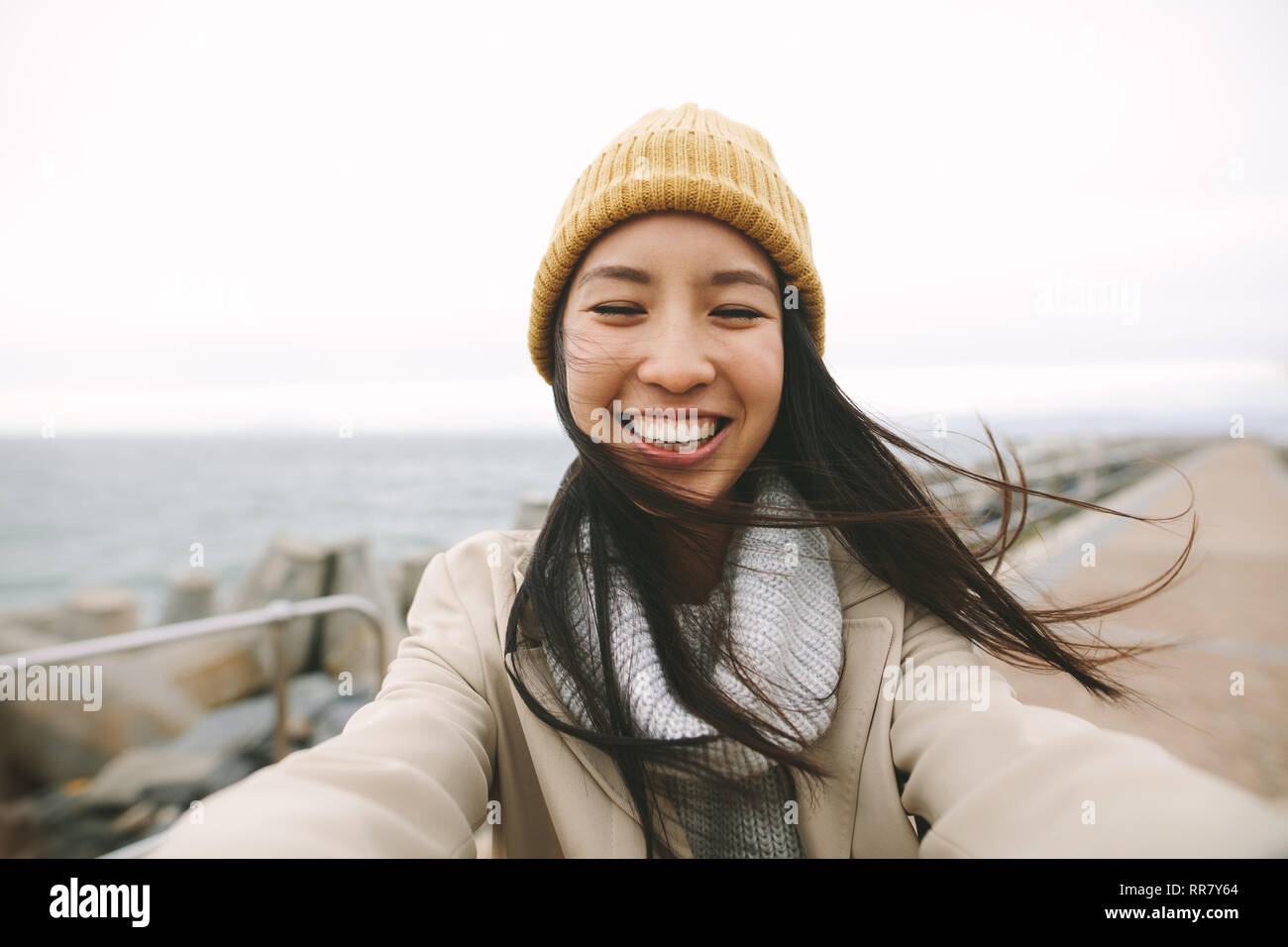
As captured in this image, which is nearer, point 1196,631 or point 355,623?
point 1196,631

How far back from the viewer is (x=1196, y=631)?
584 centimetres

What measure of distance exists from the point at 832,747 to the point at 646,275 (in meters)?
1.16

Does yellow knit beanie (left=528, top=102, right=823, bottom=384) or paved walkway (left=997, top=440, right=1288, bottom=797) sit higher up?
yellow knit beanie (left=528, top=102, right=823, bottom=384)

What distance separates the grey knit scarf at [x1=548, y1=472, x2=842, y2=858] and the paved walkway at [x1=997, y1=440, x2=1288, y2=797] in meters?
0.94

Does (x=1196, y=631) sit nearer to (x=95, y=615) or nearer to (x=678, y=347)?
(x=678, y=347)

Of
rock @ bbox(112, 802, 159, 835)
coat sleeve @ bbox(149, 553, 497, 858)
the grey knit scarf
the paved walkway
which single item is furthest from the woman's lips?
rock @ bbox(112, 802, 159, 835)

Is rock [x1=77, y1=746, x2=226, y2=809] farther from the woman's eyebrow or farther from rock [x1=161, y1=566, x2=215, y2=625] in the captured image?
the woman's eyebrow

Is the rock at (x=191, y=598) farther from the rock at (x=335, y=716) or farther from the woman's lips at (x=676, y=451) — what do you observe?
the woman's lips at (x=676, y=451)

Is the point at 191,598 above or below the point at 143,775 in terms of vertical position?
above

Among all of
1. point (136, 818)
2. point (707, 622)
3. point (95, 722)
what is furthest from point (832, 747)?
point (95, 722)

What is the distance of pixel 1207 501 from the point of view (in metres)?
14.5

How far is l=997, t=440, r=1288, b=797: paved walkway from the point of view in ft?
12.2

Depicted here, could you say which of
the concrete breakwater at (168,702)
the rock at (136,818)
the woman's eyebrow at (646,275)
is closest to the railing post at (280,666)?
the concrete breakwater at (168,702)
